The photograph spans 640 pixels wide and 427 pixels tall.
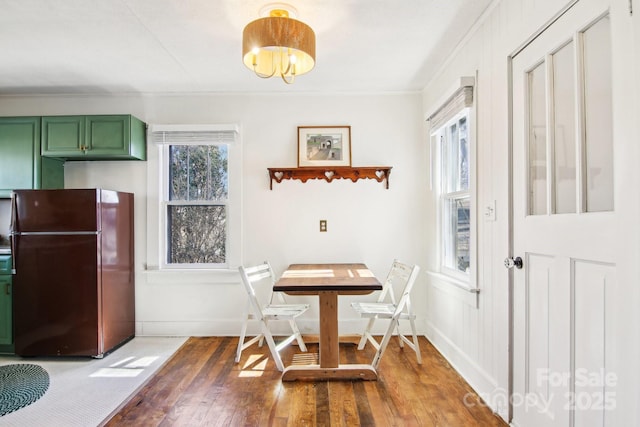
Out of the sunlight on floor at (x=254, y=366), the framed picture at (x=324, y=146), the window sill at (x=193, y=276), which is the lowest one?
the sunlight on floor at (x=254, y=366)

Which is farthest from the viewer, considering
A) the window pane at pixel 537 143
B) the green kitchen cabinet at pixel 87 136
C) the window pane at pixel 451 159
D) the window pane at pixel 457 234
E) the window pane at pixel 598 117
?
the green kitchen cabinet at pixel 87 136

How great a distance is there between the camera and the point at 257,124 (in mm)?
3742

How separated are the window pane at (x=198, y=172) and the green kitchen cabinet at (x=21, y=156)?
1146 millimetres

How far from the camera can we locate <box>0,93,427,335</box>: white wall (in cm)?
372

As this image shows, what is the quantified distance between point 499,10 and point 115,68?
9.49 feet

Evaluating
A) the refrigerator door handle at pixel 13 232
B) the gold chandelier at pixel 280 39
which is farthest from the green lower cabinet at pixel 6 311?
the gold chandelier at pixel 280 39

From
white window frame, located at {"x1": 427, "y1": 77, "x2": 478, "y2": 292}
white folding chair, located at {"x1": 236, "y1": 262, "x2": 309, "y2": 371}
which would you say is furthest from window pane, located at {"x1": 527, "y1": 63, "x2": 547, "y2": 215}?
white folding chair, located at {"x1": 236, "y1": 262, "x2": 309, "y2": 371}

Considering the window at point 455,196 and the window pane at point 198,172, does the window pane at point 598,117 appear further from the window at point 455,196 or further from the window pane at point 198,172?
the window pane at point 198,172

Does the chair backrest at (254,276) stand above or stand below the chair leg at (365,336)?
above

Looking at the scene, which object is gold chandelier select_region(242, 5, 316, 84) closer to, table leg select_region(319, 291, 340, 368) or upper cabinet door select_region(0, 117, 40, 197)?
table leg select_region(319, 291, 340, 368)

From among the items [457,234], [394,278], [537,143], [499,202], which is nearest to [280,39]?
[537,143]

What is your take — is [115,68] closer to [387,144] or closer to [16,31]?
[16,31]

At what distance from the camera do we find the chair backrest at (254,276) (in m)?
2.91

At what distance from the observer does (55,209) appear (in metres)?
3.09
